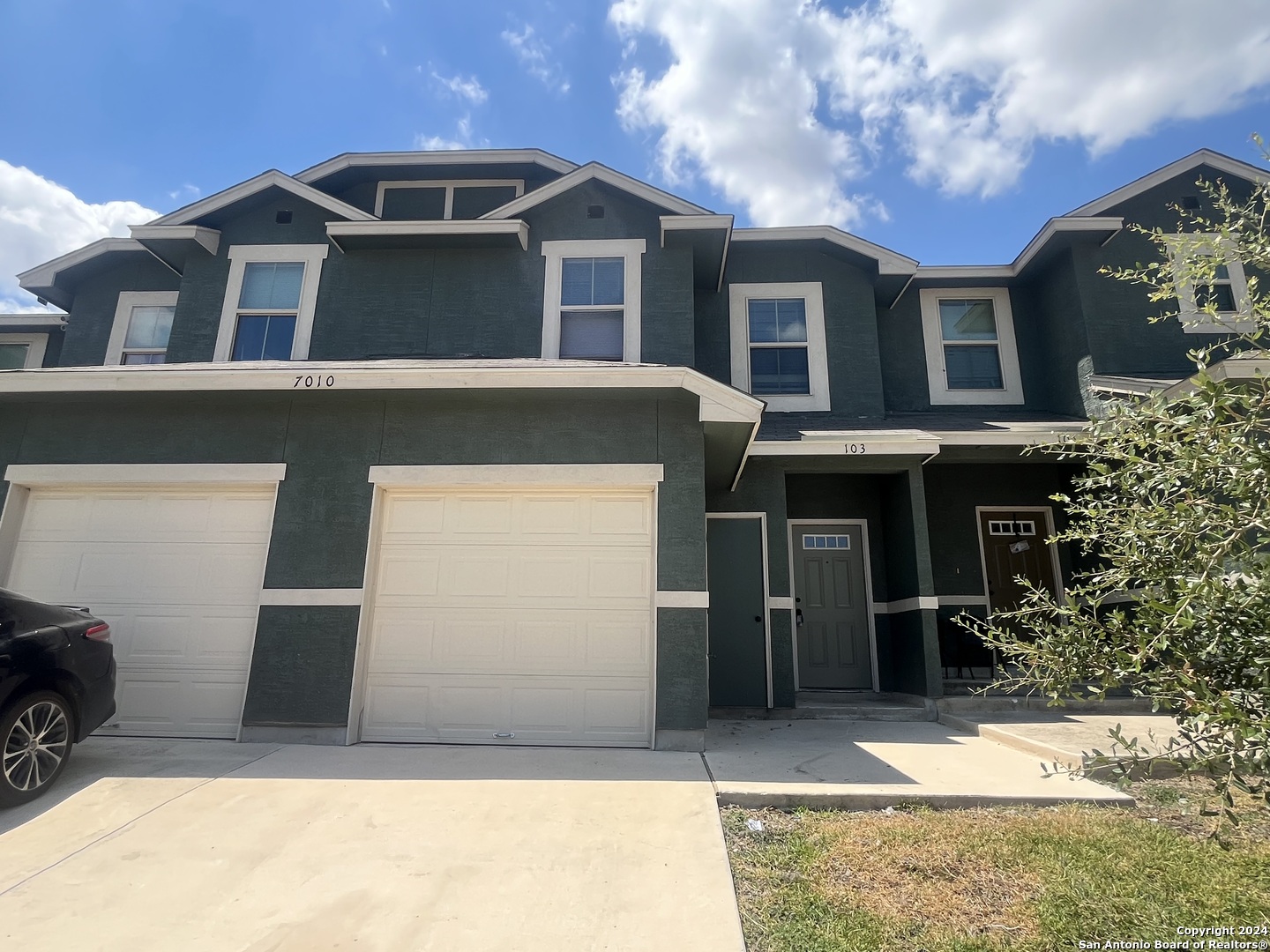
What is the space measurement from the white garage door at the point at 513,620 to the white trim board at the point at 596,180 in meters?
4.40

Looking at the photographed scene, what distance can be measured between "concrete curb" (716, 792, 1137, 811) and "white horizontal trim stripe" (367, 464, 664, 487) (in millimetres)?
2942

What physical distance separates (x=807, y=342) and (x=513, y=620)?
5982mm

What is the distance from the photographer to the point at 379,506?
6.64m

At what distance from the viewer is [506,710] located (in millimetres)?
6277

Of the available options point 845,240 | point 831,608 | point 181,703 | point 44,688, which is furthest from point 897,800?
point 845,240

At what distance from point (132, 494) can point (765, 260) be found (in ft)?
27.7

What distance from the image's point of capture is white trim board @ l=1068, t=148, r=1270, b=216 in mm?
9922

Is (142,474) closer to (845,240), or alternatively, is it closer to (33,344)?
(33,344)

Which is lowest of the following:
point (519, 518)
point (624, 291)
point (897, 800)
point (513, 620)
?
point (897, 800)

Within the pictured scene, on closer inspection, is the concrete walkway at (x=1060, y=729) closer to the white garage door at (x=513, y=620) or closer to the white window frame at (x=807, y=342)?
the white garage door at (x=513, y=620)

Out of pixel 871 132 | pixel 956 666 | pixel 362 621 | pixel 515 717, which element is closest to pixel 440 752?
pixel 515 717

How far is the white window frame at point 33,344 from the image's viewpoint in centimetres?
1161

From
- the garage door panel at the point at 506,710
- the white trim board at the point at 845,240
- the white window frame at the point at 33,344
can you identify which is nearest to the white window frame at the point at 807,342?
the white trim board at the point at 845,240

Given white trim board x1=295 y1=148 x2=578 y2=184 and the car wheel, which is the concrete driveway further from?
white trim board x1=295 y1=148 x2=578 y2=184
